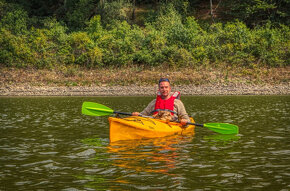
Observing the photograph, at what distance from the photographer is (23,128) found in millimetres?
12320

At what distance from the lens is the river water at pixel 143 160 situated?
5880 millimetres

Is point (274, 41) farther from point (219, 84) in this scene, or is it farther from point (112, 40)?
point (112, 40)

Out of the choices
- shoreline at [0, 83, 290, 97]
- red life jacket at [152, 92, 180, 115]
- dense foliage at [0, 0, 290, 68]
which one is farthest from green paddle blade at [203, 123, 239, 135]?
dense foliage at [0, 0, 290, 68]

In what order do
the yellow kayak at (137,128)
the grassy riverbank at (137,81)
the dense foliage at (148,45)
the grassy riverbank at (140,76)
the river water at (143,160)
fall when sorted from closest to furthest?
the river water at (143,160), the yellow kayak at (137,128), the grassy riverbank at (137,81), the grassy riverbank at (140,76), the dense foliage at (148,45)

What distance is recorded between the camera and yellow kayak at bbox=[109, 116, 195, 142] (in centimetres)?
970

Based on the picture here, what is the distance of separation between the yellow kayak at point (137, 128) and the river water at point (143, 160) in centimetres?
27

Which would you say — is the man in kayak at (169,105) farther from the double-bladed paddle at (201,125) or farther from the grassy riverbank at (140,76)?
the grassy riverbank at (140,76)

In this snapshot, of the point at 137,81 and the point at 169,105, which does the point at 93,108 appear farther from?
the point at 137,81

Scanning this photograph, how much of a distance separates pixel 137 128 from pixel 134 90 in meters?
20.5

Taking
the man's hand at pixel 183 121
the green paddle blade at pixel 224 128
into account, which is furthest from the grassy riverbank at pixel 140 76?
the man's hand at pixel 183 121

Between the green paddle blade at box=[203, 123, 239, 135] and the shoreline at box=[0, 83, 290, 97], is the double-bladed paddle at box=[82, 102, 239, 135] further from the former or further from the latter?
the shoreline at box=[0, 83, 290, 97]

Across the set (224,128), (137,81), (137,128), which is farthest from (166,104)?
(137,81)

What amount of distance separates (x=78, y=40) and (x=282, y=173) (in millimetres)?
32256

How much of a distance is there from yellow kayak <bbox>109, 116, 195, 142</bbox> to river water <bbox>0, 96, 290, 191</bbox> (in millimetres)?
273
